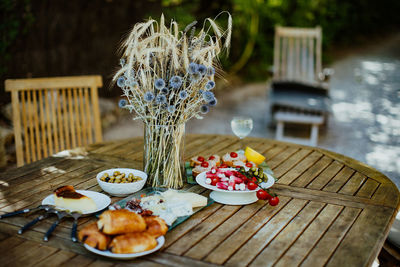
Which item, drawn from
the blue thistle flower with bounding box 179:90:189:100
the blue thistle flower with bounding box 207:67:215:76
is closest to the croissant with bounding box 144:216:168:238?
the blue thistle flower with bounding box 179:90:189:100

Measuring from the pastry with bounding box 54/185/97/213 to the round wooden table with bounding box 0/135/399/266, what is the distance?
0.14ft

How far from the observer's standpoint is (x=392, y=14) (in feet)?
32.4

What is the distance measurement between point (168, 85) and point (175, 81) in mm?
79

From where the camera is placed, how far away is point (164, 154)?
5.58ft

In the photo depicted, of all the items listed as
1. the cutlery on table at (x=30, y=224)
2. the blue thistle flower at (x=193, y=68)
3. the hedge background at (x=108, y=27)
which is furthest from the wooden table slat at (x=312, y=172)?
the hedge background at (x=108, y=27)

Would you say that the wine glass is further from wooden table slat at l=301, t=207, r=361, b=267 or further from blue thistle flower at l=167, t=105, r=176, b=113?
wooden table slat at l=301, t=207, r=361, b=267

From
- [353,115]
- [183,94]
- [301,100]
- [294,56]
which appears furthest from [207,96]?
[353,115]

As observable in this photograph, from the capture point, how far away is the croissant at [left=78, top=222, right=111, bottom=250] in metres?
1.26

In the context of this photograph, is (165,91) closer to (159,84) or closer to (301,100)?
(159,84)

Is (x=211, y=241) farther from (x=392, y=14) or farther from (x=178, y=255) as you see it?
(x=392, y=14)

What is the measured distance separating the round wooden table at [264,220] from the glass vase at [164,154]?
10 cm

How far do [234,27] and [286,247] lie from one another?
5758 mm

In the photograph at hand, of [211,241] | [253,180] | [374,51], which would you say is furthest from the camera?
[374,51]

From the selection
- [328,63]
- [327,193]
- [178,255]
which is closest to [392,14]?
[328,63]
